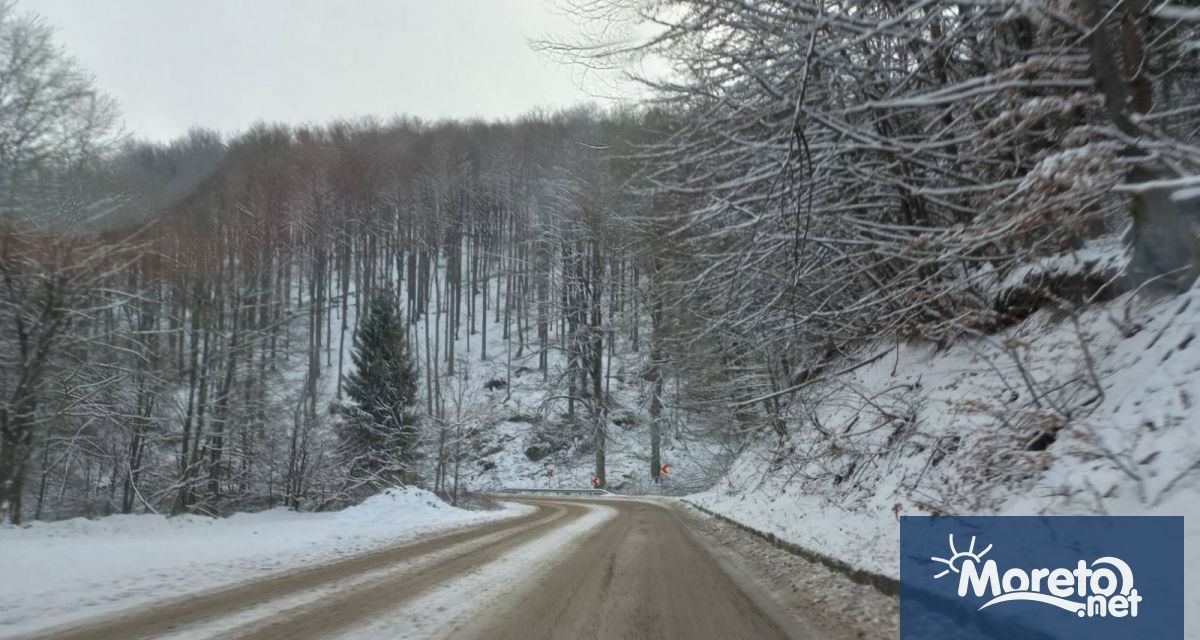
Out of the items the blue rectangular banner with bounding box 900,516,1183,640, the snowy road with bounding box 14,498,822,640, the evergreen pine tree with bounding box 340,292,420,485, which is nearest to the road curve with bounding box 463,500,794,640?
the snowy road with bounding box 14,498,822,640

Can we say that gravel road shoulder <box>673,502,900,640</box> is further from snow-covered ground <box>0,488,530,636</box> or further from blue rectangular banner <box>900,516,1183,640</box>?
snow-covered ground <box>0,488,530,636</box>

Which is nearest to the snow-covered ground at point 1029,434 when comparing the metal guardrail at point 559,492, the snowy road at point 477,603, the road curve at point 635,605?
the road curve at point 635,605

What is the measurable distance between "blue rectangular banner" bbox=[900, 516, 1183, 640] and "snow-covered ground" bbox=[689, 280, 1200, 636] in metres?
0.13

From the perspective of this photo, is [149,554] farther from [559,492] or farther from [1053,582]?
[559,492]

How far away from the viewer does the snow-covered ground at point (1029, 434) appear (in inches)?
199

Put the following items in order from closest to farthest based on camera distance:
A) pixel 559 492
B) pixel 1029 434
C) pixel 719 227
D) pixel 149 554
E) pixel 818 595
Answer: pixel 818 595
pixel 1029 434
pixel 149 554
pixel 719 227
pixel 559 492

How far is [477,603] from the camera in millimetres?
6074

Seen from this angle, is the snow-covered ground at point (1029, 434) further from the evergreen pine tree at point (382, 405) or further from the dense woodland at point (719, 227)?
the evergreen pine tree at point (382, 405)

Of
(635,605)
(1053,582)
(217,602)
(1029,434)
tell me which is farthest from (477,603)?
(1029,434)

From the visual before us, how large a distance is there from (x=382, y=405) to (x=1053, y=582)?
25938mm

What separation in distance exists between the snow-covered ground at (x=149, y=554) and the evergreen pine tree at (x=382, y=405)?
8258mm

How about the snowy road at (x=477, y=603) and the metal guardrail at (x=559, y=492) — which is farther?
the metal guardrail at (x=559, y=492)

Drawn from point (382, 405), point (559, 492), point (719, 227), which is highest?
point (719, 227)

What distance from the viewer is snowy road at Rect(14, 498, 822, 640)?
16.3 ft
